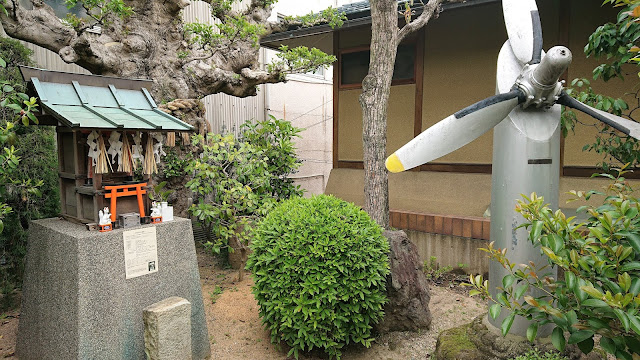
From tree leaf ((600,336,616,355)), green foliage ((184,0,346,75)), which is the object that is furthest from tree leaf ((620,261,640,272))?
green foliage ((184,0,346,75))

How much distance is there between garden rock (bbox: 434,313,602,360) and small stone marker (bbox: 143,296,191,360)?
2.33 meters

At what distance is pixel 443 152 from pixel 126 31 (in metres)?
5.14

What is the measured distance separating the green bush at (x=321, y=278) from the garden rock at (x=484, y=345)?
764 mm

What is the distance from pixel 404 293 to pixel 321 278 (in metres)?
1.18

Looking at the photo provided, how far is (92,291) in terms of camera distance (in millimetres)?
3273

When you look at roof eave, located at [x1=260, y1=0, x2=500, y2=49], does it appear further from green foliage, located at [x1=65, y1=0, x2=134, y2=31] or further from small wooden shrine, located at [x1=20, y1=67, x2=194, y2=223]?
small wooden shrine, located at [x1=20, y1=67, x2=194, y2=223]

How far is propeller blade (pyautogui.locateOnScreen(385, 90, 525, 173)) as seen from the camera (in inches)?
101

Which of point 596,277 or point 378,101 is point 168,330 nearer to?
point 596,277

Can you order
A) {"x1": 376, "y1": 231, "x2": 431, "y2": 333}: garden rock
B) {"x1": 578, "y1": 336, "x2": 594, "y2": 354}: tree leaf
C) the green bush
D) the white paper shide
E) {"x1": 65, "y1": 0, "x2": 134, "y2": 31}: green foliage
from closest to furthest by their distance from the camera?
{"x1": 578, "y1": 336, "x2": 594, "y2": 354}: tree leaf
the white paper shide
the green bush
{"x1": 376, "y1": 231, "x2": 431, "y2": 333}: garden rock
{"x1": 65, "y1": 0, "x2": 134, "y2": 31}: green foliage

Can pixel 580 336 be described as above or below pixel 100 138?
below

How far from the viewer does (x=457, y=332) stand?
3.47m

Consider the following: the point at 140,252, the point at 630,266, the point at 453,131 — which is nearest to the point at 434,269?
the point at 453,131

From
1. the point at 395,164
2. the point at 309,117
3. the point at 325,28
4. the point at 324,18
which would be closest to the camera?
the point at 395,164

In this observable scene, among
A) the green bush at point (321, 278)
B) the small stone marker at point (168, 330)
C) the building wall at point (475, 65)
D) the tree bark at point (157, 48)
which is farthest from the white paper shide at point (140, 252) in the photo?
the building wall at point (475, 65)
